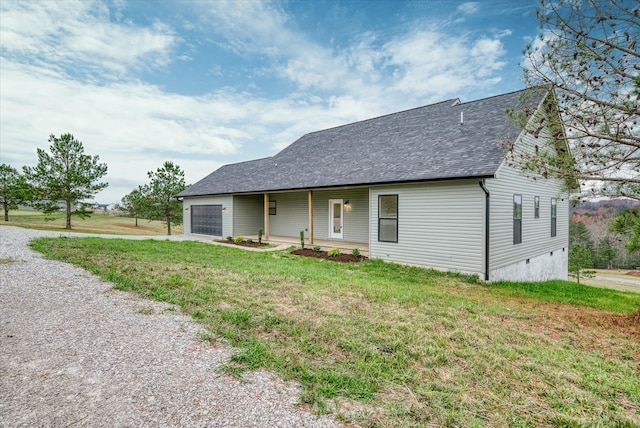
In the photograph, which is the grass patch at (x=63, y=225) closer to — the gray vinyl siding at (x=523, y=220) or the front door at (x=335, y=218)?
the front door at (x=335, y=218)

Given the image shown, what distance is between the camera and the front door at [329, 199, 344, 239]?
1398 cm

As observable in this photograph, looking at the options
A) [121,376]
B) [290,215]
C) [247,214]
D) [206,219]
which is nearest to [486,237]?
[121,376]

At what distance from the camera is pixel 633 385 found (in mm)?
2922

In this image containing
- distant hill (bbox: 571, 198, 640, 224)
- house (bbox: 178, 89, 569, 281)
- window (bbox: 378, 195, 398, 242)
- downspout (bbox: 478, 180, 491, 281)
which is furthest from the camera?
window (bbox: 378, 195, 398, 242)

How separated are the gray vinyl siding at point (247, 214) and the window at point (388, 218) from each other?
893cm

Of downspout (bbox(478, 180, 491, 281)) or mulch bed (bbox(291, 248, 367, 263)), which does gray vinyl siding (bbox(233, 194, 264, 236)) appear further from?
downspout (bbox(478, 180, 491, 281))

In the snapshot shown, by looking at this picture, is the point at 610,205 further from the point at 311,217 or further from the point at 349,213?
the point at 311,217

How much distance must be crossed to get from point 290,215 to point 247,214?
280 cm

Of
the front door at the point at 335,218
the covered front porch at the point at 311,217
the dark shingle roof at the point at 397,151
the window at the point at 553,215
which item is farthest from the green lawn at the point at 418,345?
the front door at the point at 335,218

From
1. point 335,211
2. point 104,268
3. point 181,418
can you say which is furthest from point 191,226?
point 181,418

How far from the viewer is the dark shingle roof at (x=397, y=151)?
9.09m

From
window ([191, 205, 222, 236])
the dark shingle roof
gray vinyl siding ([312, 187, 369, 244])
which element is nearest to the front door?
gray vinyl siding ([312, 187, 369, 244])

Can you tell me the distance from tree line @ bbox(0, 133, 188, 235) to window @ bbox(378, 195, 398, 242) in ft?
65.8

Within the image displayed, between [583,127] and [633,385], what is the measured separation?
4.32 m
